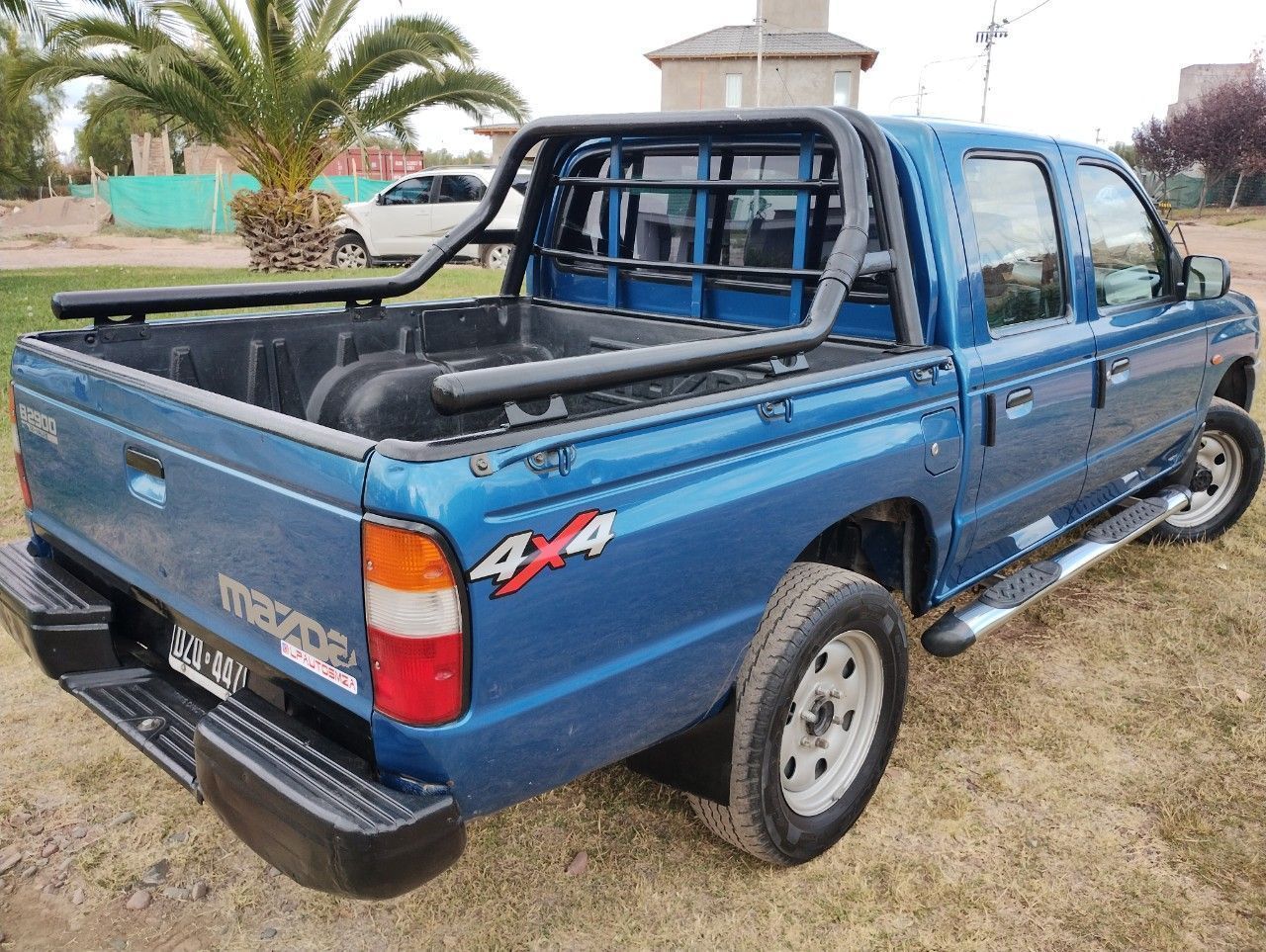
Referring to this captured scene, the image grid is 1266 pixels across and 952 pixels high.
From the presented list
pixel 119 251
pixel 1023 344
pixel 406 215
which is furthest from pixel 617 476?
pixel 119 251

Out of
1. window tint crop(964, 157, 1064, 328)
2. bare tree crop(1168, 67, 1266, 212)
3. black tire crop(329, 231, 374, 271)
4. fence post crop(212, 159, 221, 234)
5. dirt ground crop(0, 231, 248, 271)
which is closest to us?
window tint crop(964, 157, 1064, 328)

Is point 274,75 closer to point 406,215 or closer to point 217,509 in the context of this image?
point 406,215

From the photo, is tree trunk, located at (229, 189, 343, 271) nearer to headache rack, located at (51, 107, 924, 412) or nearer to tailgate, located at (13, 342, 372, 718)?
headache rack, located at (51, 107, 924, 412)

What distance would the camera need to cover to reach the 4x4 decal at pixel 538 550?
1902 millimetres

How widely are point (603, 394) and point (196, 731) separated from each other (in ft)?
6.07

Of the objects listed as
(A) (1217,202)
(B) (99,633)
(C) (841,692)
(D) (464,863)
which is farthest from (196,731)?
(A) (1217,202)

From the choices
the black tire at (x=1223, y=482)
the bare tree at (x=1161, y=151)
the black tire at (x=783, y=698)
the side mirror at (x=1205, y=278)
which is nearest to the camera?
the black tire at (x=783, y=698)

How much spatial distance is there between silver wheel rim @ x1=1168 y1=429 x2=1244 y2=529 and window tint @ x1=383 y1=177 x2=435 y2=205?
15053mm

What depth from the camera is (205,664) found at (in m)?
2.50

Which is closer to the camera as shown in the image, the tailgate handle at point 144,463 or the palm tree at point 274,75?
the tailgate handle at point 144,463

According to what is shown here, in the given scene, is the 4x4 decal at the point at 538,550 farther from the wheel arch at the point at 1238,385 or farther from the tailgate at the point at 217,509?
the wheel arch at the point at 1238,385

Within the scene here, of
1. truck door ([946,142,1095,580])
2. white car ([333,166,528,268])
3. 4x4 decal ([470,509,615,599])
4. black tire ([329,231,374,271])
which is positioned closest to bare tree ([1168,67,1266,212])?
white car ([333,166,528,268])

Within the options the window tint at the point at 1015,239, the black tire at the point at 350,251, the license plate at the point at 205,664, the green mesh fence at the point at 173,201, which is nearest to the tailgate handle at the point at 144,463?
the license plate at the point at 205,664

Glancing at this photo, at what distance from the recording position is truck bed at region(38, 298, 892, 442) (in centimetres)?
318
